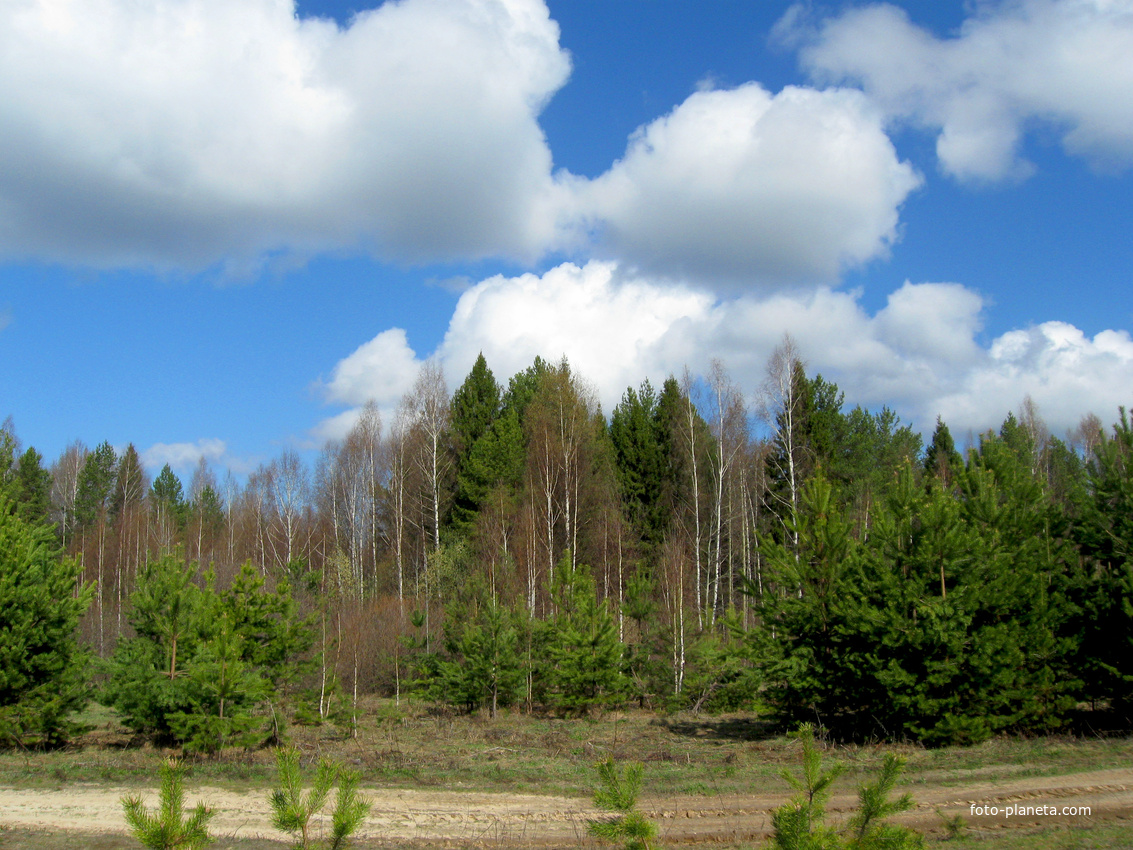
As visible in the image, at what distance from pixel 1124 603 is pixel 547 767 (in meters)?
12.0

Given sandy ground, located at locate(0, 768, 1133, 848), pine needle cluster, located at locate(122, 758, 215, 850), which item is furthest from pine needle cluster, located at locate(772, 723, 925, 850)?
sandy ground, located at locate(0, 768, 1133, 848)

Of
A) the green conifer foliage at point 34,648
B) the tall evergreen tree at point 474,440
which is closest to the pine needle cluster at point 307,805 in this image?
the green conifer foliage at point 34,648

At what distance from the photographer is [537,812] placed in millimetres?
10812

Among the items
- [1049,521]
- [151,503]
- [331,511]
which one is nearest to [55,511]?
[151,503]

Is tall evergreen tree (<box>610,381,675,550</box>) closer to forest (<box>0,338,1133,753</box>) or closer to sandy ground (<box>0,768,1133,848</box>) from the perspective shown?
forest (<box>0,338,1133,753</box>)

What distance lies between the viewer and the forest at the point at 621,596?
15.2 meters

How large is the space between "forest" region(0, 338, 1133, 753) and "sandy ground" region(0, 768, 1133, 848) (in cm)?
308

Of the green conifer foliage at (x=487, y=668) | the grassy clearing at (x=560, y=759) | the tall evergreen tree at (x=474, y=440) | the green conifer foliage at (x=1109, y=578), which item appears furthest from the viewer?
the tall evergreen tree at (x=474, y=440)

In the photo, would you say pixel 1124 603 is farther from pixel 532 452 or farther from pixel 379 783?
pixel 532 452

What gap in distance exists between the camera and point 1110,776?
11633 millimetres

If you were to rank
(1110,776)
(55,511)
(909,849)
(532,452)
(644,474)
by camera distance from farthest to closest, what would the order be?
1. (55,511)
2. (644,474)
3. (532,452)
4. (1110,776)
5. (909,849)

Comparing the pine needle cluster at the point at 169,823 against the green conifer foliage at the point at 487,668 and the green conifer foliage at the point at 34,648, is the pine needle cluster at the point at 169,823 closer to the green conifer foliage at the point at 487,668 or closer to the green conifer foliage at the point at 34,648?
the green conifer foliage at the point at 34,648

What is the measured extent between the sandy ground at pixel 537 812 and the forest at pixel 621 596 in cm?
308

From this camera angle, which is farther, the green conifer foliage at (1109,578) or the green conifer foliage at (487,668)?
the green conifer foliage at (487,668)
